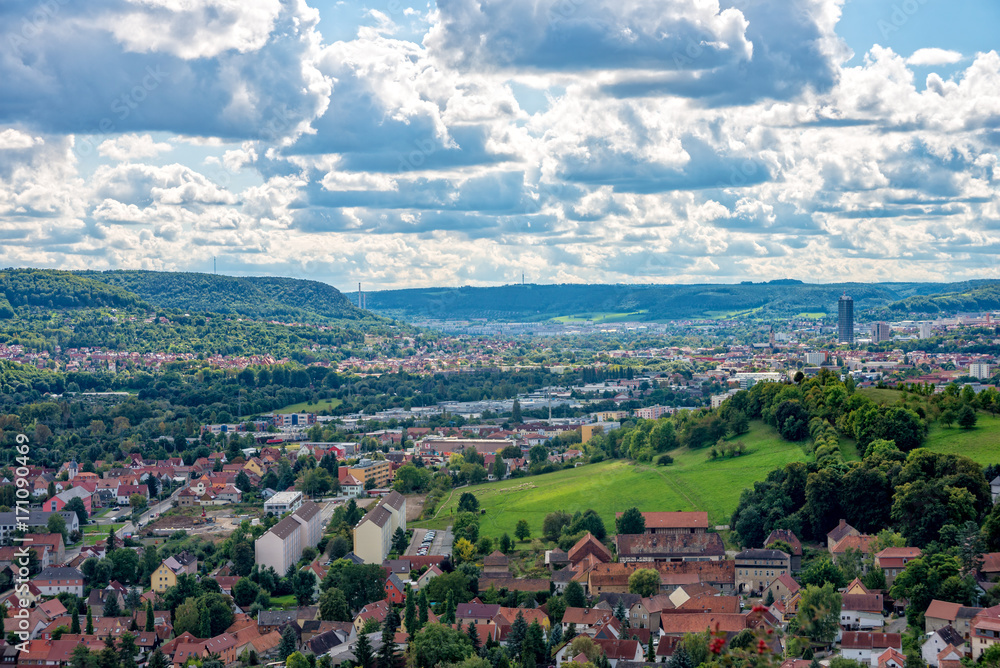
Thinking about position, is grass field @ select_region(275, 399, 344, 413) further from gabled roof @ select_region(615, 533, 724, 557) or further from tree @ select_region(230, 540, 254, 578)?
gabled roof @ select_region(615, 533, 724, 557)

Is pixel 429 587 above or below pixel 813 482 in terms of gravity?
below

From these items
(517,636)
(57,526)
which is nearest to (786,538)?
(517,636)

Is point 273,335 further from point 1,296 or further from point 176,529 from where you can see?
point 176,529

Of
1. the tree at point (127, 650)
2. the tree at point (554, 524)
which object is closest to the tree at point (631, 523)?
the tree at point (554, 524)

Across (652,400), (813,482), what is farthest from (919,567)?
(652,400)

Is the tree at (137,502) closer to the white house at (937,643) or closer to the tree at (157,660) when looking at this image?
the tree at (157,660)

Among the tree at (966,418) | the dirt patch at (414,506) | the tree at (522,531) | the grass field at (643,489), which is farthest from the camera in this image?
the dirt patch at (414,506)

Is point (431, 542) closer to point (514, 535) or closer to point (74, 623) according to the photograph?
point (514, 535)
